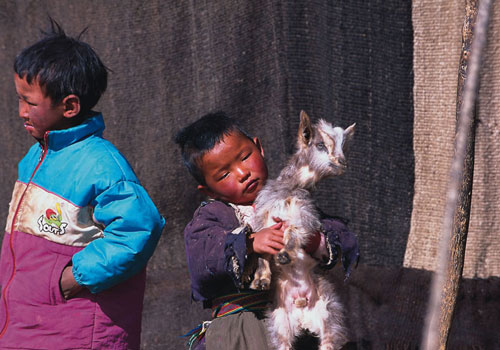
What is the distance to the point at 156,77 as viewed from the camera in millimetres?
3152

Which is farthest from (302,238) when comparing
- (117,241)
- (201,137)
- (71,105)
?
(71,105)

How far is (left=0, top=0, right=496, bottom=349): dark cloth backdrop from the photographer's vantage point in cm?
284

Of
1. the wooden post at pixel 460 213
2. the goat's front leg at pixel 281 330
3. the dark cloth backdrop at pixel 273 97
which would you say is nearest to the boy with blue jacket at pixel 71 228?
Answer: the goat's front leg at pixel 281 330

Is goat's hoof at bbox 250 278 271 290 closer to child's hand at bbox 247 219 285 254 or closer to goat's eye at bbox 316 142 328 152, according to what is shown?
child's hand at bbox 247 219 285 254

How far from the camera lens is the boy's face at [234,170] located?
192 cm

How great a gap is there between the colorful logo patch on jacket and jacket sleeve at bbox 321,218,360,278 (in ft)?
2.14

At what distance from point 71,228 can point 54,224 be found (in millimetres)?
43

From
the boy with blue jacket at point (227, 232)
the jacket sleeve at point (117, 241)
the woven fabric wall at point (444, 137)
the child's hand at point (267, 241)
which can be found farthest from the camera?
the woven fabric wall at point (444, 137)

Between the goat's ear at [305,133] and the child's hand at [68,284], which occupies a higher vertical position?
the goat's ear at [305,133]

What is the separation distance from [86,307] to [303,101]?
117 cm

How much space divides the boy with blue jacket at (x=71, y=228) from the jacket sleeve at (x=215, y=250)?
6.1 inches

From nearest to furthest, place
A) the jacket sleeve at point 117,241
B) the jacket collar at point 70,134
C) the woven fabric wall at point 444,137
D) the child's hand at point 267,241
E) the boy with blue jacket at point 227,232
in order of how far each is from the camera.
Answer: the child's hand at point 267,241 < the boy with blue jacket at point 227,232 < the jacket sleeve at point 117,241 < the jacket collar at point 70,134 < the woven fabric wall at point 444,137

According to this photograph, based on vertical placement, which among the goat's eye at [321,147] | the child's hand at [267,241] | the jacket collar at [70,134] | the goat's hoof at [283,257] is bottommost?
the goat's hoof at [283,257]

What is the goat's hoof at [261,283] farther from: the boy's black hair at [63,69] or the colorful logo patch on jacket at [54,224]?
the boy's black hair at [63,69]
